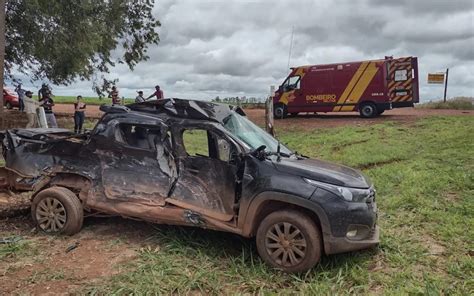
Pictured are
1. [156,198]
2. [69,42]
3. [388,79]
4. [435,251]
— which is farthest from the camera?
[388,79]

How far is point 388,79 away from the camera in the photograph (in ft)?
59.0

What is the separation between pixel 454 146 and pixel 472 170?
2.91 m

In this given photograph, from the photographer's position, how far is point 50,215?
18.8ft

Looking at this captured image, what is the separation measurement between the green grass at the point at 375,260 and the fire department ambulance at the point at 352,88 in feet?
34.8

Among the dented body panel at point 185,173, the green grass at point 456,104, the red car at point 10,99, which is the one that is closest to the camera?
the dented body panel at point 185,173

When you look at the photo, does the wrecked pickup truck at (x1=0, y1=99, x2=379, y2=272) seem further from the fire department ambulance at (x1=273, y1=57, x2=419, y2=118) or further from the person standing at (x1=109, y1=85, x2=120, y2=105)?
the fire department ambulance at (x1=273, y1=57, x2=419, y2=118)

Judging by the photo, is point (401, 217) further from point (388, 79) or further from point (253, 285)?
point (388, 79)

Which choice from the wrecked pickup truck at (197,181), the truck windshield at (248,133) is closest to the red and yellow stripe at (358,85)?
the wrecked pickup truck at (197,181)

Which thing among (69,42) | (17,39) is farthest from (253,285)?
(17,39)

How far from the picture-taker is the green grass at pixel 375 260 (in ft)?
14.0

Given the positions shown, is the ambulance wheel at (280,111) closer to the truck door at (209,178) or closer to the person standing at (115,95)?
the person standing at (115,95)

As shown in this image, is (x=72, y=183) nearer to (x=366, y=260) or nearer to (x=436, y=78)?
(x=366, y=260)

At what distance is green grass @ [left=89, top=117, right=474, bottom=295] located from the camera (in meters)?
4.28

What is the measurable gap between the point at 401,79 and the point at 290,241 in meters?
15.1
